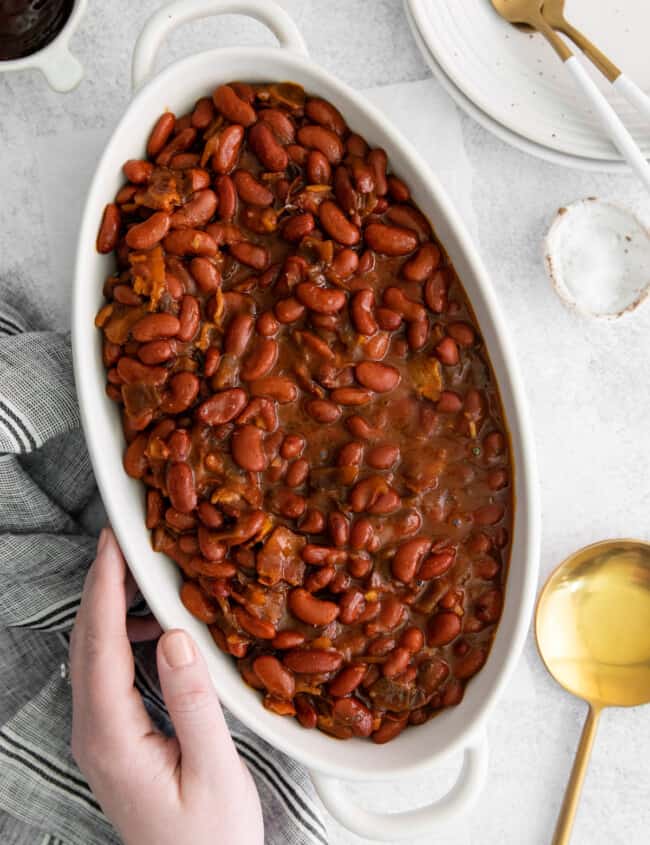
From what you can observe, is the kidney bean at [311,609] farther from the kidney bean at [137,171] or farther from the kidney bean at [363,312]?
the kidney bean at [137,171]

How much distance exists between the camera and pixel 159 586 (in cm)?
154

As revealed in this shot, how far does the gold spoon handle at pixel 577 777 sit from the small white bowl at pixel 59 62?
153 centimetres

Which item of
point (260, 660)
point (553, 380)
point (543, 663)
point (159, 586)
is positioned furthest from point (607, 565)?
point (159, 586)

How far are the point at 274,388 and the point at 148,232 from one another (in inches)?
12.3

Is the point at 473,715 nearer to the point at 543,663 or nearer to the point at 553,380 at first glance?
the point at 543,663

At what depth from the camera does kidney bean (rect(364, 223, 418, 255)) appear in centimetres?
153

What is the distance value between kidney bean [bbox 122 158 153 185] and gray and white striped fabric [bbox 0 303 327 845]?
0.36 metres

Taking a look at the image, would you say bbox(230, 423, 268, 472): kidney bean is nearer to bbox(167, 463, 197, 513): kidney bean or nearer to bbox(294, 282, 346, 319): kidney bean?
bbox(167, 463, 197, 513): kidney bean

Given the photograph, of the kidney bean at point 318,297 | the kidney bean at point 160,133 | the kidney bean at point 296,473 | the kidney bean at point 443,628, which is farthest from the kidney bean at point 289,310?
the kidney bean at point 443,628

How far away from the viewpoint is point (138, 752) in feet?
5.00

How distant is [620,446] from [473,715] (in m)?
0.64

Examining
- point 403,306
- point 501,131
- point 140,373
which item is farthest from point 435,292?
point 140,373

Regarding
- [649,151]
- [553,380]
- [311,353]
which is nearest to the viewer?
[311,353]

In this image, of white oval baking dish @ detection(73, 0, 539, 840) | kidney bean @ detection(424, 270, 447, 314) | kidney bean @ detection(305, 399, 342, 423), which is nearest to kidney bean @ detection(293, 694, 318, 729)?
white oval baking dish @ detection(73, 0, 539, 840)
